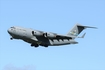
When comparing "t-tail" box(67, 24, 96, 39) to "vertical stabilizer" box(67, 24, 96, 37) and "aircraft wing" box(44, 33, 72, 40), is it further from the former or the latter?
"aircraft wing" box(44, 33, 72, 40)

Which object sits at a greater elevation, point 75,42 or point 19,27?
point 19,27

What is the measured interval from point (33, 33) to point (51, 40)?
3.46 m

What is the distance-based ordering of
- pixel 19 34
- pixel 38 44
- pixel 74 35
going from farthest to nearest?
1. pixel 74 35
2. pixel 38 44
3. pixel 19 34

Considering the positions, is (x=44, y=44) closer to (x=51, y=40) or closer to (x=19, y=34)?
(x=51, y=40)

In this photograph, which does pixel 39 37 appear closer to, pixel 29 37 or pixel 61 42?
pixel 29 37

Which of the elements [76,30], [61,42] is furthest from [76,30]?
[61,42]

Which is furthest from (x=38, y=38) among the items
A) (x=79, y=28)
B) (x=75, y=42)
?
(x=79, y=28)

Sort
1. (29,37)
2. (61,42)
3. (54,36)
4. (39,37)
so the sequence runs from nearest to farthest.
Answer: (29,37)
(39,37)
(54,36)
(61,42)

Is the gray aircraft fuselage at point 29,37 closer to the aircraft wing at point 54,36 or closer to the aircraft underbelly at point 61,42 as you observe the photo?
the aircraft underbelly at point 61,42

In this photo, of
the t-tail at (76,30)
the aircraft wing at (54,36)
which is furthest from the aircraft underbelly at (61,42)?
the t-tail at (76,30)

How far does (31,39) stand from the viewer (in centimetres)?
4678

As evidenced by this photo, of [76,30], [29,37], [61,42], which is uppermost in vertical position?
[29,37]

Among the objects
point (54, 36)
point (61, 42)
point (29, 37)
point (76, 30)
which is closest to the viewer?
point (29, 37)

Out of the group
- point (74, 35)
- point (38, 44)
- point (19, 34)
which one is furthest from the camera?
point (74, 35)
